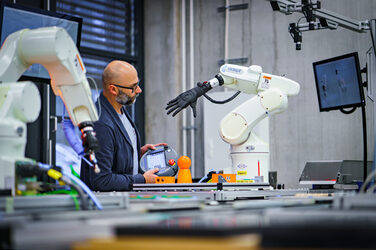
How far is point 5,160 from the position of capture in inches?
68.7

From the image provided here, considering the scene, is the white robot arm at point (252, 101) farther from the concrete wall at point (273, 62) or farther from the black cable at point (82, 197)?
the concrete wall at point (273, 62)

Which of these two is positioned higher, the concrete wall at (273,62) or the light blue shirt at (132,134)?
the concrete wall at (273,62)

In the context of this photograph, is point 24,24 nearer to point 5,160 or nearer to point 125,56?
point 125,56

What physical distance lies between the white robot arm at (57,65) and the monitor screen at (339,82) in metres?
1.85

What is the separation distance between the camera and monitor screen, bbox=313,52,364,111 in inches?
131

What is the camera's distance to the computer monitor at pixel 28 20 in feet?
14.1

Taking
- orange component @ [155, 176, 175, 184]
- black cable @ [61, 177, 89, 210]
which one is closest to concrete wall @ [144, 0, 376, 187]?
orange component @ [155, 176, 175, 184]

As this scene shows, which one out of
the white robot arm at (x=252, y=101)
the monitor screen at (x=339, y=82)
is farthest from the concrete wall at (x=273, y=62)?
the white robot arm at (x=252, y=101)

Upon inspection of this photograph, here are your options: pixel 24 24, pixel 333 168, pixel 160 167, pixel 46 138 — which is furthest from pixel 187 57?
pixel 160 167

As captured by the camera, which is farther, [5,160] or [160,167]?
[160,167]

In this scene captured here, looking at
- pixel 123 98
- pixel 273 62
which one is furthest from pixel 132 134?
pixel 273 62

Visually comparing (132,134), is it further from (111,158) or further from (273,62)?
(273,62)

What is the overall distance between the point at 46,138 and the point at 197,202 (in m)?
3.97

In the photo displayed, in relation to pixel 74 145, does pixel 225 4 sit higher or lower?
higher
